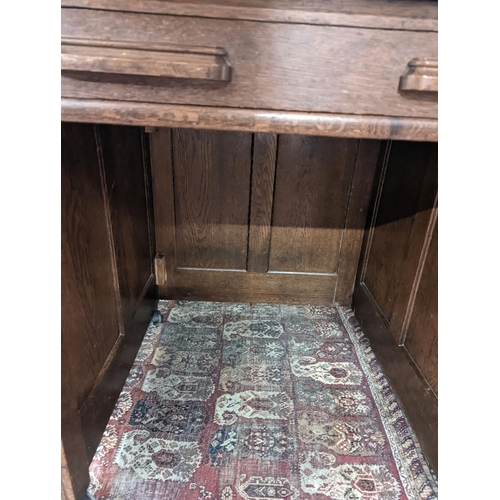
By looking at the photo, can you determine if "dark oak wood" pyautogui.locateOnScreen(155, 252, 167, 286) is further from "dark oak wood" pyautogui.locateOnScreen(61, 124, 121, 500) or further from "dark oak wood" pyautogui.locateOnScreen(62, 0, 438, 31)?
"dark oak wood" pyautogui.locateOnScreen(62, 0, 438, 31)

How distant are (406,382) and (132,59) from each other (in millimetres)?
1080

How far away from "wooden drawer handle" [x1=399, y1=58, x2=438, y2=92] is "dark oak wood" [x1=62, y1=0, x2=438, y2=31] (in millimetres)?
50

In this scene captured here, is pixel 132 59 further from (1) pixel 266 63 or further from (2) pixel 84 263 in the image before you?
(2) pixel 84 263

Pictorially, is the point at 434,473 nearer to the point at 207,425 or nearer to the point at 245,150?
the point at 207,425

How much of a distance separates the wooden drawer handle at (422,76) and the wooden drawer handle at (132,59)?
29cm

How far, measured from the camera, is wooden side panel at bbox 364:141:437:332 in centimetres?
104

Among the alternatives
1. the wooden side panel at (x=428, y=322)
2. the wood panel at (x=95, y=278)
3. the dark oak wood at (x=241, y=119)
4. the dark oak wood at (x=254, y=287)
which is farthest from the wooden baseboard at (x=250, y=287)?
the dark oak wood at (x=241, y=119)

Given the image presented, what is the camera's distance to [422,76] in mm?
562

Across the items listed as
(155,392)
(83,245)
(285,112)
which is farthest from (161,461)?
(285,112)

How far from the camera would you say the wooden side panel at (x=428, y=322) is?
964mm

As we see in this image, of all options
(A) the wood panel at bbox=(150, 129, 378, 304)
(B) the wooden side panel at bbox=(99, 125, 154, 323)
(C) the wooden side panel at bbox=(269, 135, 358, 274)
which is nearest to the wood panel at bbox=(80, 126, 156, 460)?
(B) the wooden side panel at bbox=(99, 125, 154, 323)

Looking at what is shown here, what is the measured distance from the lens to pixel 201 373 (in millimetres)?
1217

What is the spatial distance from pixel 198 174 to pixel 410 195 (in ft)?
2.50

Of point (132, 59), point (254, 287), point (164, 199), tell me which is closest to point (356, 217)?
point (254, 287)
